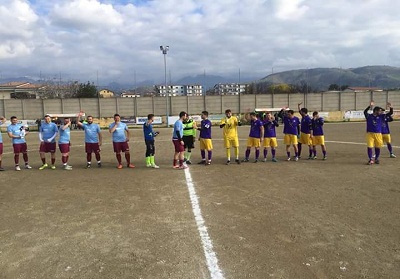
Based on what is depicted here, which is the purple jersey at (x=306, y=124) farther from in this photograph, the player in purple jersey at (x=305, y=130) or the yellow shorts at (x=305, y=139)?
the yellow shorts at (x=305, y=139)

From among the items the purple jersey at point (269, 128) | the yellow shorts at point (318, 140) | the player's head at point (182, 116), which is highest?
the player's head at point (182, 116)

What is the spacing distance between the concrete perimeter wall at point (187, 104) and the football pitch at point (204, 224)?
1433 inches

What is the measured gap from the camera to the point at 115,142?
11.6m

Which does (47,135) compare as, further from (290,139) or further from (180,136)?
(290,139)

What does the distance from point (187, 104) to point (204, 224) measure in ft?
137

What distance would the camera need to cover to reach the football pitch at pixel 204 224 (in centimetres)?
439

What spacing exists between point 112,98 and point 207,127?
3681cm

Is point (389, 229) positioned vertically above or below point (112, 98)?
below

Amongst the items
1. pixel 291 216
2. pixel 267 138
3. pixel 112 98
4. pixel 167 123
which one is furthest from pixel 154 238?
pixel 112 98

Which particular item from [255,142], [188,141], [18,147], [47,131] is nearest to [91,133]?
[47,131]

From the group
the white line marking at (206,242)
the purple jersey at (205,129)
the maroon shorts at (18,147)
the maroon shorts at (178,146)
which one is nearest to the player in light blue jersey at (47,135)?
the maroon shorts at (18,147)

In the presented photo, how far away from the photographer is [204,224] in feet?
19.4

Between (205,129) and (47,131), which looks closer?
(47,131)

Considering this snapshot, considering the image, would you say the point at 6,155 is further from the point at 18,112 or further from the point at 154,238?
the point at 18,112
